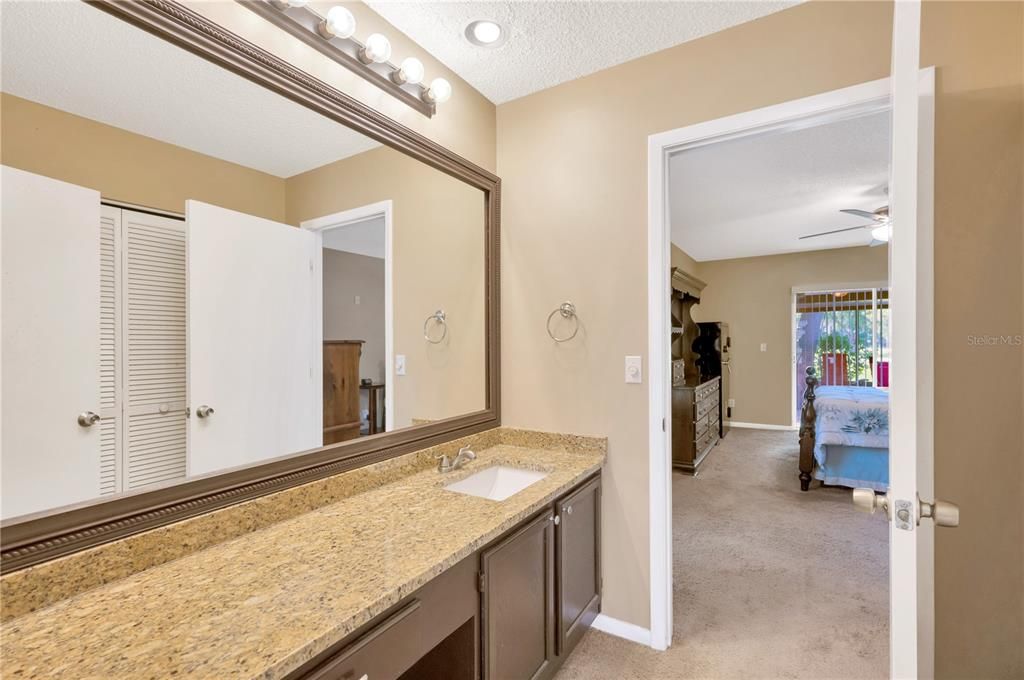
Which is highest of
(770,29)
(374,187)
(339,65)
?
(770,29)

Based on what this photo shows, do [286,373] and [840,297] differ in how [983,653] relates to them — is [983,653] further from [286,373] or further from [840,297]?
[840,297]

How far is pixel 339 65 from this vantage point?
152 centimetres

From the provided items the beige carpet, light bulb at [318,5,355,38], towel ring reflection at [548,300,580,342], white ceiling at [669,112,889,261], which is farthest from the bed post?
light bulb at [318,5,355,38]

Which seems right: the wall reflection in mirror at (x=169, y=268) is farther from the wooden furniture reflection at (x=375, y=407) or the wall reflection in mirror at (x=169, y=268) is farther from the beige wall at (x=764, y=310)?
the beige wall at (x=764, y=310)

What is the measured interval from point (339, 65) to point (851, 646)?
3.03 metres

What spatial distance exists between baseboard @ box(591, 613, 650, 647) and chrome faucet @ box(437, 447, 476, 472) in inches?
36.9

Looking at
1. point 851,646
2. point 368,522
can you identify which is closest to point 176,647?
point 368,522

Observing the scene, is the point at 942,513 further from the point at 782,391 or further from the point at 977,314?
the point at 782,391

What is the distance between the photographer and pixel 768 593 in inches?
92.0

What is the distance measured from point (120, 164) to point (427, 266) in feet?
3.70

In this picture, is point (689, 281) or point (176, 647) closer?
point (176, 647)

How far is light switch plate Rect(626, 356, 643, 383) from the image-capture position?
1.96 meters

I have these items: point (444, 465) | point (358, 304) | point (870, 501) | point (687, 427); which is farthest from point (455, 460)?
point (687, 427)

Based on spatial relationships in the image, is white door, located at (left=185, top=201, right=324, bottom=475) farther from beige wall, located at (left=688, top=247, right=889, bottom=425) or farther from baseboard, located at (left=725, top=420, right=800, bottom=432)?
baseboard, located at (left=725, top=420, right=800, bottom=432)
